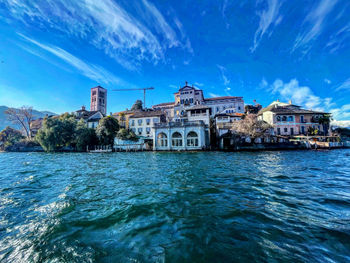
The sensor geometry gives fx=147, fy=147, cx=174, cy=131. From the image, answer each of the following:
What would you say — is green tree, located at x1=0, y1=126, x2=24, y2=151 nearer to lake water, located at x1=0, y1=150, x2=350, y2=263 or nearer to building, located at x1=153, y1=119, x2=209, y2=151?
building, located at x1=153, y1=119, x2=209, y2=151

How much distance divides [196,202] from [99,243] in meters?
2.84

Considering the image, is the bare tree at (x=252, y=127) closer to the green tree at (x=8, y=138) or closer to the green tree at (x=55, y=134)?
the green tree at (x=55, y=134)

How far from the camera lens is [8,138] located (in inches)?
1874

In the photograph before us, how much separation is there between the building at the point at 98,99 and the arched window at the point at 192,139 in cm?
6163

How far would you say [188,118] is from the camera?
36.8 metres

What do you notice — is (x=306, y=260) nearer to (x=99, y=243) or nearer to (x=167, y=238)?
(x=167, y=238)

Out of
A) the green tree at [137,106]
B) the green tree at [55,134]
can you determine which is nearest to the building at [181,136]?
the green tree at [55,134]

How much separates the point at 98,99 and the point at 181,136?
211 feet

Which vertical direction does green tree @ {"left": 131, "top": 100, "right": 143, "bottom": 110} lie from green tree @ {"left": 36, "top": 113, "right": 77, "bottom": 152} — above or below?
above

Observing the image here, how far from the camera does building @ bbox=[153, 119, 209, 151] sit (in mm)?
31320

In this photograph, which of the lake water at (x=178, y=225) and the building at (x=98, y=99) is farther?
the building at (x=98, y=99)

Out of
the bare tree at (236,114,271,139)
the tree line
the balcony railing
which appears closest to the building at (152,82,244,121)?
the balcony railing

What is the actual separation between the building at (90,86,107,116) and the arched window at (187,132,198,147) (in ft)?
202

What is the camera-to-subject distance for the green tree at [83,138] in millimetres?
37125
